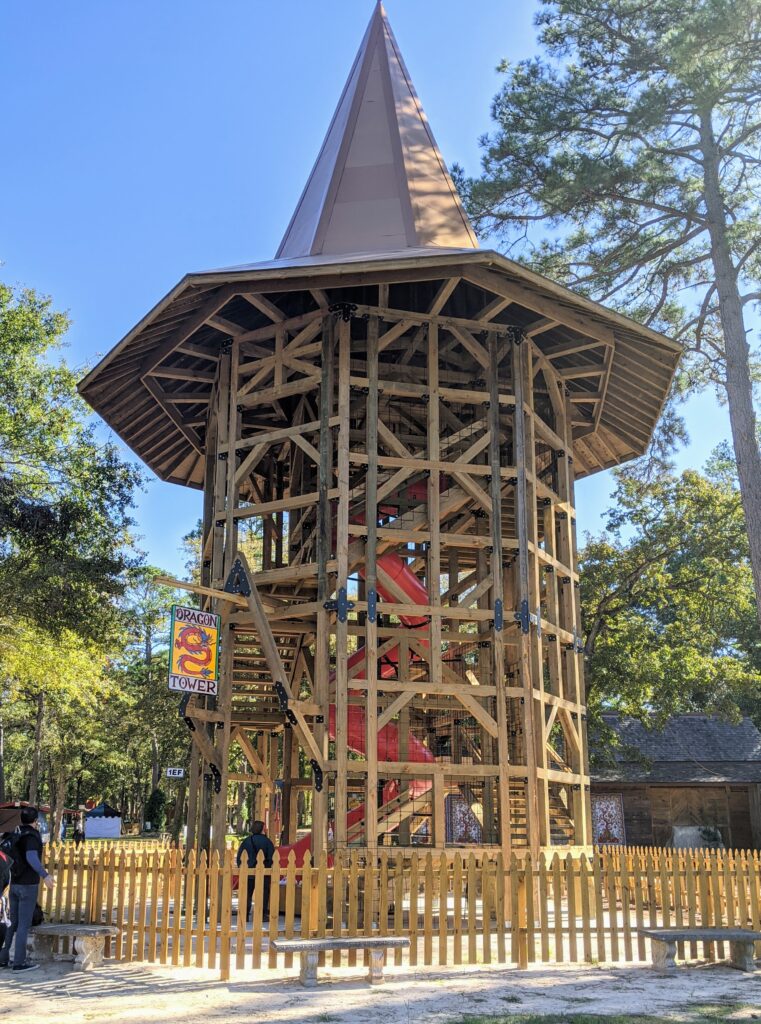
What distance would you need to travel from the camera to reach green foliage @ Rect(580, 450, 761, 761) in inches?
1083

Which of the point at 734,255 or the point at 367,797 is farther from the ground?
the point at 734,255

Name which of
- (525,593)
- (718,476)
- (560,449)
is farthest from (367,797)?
(718,476)

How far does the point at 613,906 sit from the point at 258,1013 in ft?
15.3

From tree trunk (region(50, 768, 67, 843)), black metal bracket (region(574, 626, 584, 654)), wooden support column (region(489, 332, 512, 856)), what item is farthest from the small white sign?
tree trunk (region(50, 768, 67, 843))

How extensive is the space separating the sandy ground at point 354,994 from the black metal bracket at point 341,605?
5708 mm

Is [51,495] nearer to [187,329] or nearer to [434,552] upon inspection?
[187,329]

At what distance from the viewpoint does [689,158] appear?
21.6 m

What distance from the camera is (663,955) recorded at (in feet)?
35.8

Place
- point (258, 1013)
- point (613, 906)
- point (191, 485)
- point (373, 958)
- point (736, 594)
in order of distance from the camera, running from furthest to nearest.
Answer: point (736, 594), point (191, 485), point (613, 906), point (373, 958), point (258, 1013)

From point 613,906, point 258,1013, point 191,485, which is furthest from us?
point 191,485

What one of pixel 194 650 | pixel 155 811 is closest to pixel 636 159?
pixel 194 650

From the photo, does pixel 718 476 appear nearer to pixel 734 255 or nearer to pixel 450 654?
pixel 734 255

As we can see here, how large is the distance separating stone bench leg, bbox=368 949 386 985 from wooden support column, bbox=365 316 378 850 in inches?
165

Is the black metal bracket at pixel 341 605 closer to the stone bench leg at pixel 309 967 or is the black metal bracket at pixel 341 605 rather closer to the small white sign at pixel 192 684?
the small white sign at pixel 192 684
